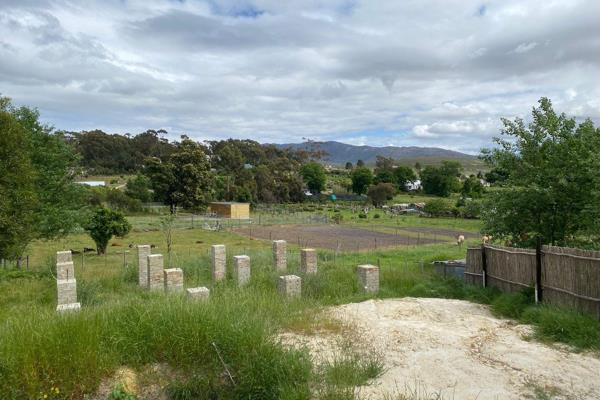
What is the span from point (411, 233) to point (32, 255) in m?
27.1

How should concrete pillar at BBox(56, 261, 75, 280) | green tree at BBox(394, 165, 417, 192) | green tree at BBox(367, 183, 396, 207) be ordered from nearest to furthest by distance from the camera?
concrete pillar at BBox(56, 261, 75, 280)
green tree at BBox(367, 183, 396, 207)
green tree at BBox(394, 165, 417, 192)

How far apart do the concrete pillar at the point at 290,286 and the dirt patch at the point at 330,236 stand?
1772 centimetres

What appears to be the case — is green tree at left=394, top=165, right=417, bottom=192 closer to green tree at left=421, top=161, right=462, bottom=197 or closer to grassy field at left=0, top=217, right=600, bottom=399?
green tree at left=421, top=161, right=462, bottom=197

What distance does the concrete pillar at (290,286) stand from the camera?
11.3 metres

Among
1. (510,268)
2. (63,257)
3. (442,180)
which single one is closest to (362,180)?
(442,180)

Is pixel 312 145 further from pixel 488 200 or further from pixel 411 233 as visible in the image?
pixel 488 200

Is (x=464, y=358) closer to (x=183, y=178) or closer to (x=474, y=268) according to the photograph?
(x=474, y=268)

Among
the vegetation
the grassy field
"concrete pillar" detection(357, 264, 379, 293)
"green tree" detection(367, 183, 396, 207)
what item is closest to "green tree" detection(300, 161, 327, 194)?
the vegetation

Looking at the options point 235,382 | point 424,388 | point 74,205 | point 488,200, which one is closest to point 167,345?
point 235,382

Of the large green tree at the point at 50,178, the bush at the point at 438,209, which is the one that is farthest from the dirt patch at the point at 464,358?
the bush at the point at 438,209

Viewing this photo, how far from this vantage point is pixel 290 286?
448 inches

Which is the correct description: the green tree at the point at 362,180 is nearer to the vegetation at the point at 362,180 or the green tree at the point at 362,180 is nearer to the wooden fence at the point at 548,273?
the vegetation at the point at 362,180

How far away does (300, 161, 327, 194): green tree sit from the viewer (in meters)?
88.1

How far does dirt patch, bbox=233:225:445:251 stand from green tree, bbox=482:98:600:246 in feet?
55.9
